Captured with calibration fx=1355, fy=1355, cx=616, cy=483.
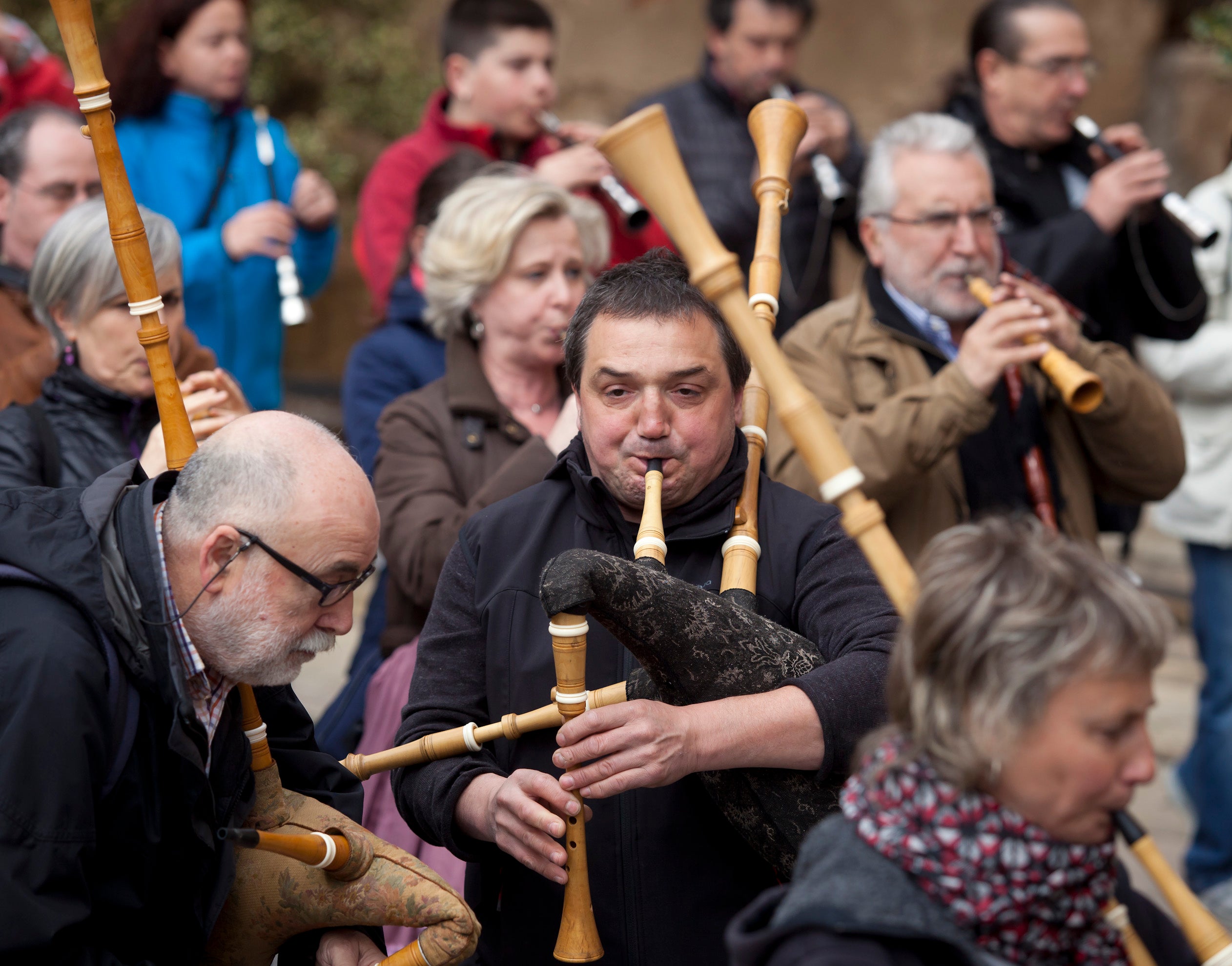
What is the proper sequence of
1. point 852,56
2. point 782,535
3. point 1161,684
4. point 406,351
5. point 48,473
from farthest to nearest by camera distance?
point 852,56 < point 1161,684 < point 406,351 < point 48,473 < point 782,535

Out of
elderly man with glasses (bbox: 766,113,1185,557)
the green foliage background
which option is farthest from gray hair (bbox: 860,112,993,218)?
the green foliage background

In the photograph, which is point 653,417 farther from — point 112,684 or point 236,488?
point 112,684

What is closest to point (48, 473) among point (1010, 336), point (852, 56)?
point (1010, 336)

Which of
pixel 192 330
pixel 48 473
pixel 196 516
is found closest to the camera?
pixel 196 516

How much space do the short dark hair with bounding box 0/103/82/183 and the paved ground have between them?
223cm

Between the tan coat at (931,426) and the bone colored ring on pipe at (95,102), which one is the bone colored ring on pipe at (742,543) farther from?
the bone colored ring on pipe at (95,102)

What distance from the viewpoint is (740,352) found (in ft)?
8.37

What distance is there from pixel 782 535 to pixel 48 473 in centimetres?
173

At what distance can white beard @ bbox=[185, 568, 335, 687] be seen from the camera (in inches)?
86.3

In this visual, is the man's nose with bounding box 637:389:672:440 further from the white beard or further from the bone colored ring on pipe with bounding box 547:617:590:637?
the white beard

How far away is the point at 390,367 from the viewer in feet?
13.9

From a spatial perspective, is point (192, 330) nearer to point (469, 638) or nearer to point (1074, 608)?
point (469, 638)

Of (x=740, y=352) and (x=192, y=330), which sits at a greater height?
(x=740, y=352)

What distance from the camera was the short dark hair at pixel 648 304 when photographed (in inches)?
96.7
